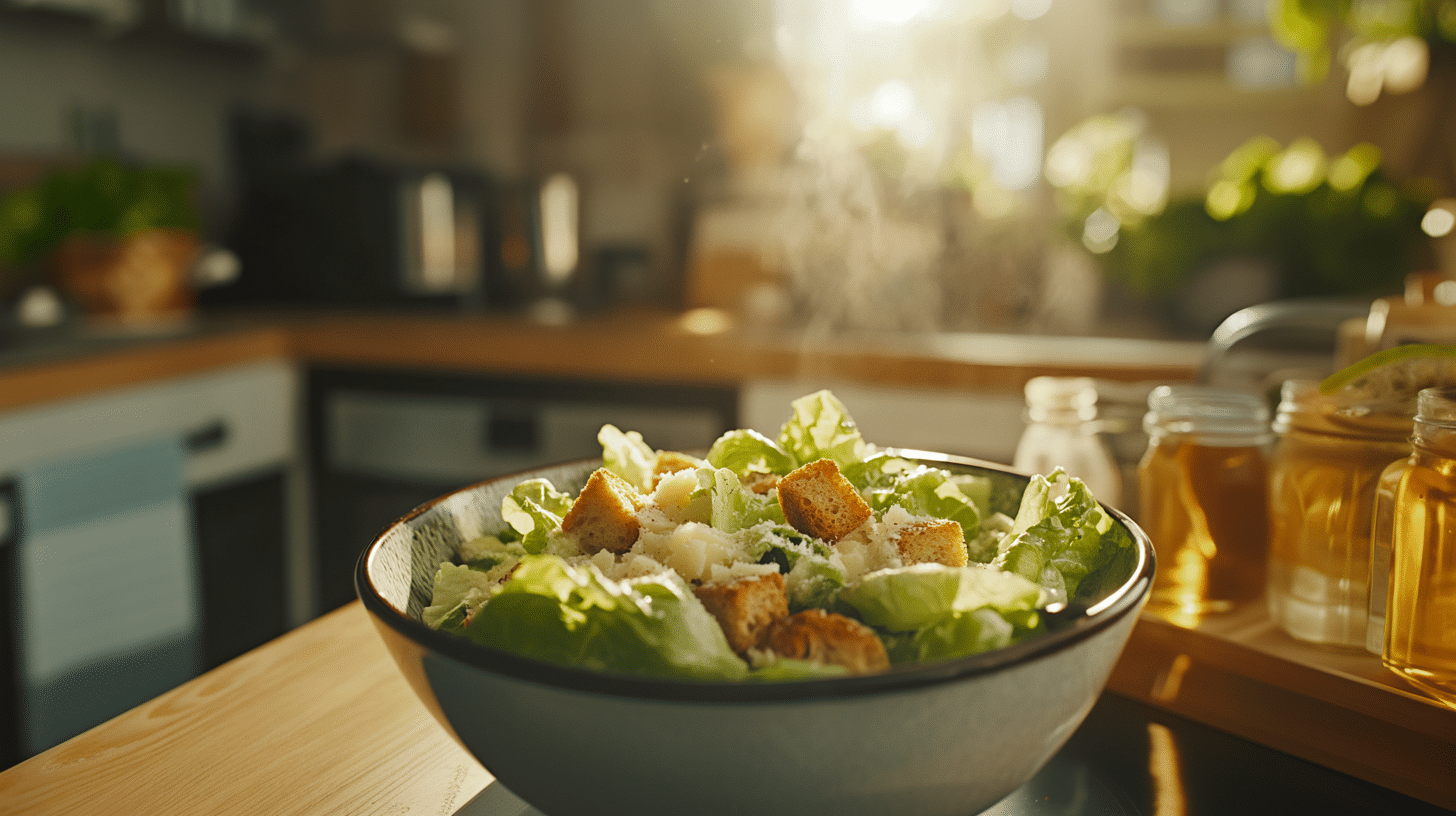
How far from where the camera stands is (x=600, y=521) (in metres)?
0.57

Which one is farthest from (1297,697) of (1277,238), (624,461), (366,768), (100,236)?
(100,236)

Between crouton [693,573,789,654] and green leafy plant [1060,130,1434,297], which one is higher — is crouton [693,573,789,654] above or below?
below

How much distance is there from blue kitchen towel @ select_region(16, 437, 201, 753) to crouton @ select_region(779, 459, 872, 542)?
5.24 ft

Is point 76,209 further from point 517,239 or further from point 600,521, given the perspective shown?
point 600,521

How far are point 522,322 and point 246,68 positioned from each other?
1541 millimetres

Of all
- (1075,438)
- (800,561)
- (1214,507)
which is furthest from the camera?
(1075,438)

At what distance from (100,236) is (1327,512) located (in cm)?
260

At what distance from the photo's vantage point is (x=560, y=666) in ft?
1.25

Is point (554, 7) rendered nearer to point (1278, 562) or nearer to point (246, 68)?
point (246, 68)

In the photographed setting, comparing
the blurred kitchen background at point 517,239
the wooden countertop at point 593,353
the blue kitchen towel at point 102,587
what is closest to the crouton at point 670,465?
the blurred kitchen background at point 517,239

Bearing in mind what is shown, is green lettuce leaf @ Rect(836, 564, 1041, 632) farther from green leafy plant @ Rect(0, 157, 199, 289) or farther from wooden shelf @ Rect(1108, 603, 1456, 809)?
green leafy plant @ Rect(0, 157, 199, 289)

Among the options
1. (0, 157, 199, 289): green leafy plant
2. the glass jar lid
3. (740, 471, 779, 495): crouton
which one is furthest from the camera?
(0, 157, 199, 289): green leafy plant

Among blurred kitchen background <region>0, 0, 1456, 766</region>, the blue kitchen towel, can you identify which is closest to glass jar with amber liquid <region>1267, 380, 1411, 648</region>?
blurred kitchen background <region>0, 0, 1456, 766</region>

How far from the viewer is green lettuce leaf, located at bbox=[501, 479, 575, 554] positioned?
0.59 metres
